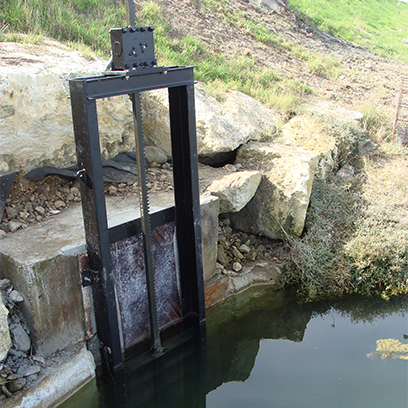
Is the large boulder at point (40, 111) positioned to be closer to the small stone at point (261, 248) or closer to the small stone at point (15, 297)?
the small stone at point (15, 297)

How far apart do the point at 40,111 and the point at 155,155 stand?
1631mm

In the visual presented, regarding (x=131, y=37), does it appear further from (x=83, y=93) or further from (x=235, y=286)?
(x=235, y=286)

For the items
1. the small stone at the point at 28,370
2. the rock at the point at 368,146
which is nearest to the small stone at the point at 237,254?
the small stone at the point at 28,370

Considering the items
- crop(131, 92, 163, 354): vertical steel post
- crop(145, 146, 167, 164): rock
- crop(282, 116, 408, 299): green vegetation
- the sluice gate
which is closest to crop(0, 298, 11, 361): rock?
the sluice gate

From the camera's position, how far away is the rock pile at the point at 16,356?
10.8 ft

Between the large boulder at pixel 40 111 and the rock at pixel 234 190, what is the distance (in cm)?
139

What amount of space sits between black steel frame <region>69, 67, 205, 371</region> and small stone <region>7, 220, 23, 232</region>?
3.15 ft

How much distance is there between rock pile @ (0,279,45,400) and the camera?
10.8 feet

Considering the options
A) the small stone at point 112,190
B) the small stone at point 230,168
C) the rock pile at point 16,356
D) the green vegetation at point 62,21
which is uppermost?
the green vegetation at point 62,21

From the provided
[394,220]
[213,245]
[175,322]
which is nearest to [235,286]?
[213,245]

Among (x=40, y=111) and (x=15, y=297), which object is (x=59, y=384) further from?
(x=40, y=111)

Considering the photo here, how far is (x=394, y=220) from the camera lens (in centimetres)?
587

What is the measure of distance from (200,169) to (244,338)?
2341mm

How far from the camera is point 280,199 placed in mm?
5520
